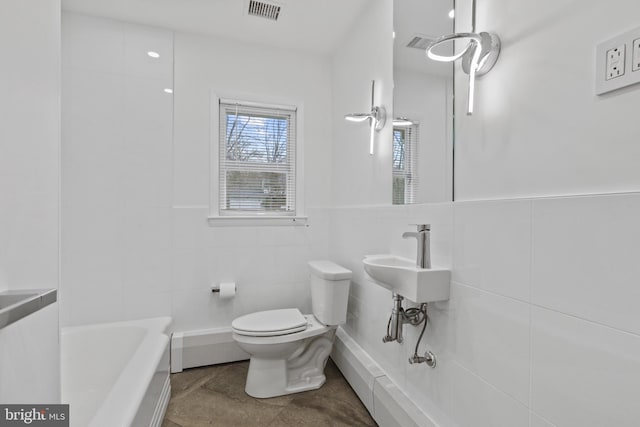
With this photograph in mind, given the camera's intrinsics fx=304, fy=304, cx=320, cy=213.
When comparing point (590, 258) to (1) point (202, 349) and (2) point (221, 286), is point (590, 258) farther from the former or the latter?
(1) point (202, 349)

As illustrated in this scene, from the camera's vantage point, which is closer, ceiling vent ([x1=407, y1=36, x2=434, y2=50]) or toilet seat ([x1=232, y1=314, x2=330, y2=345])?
ceiling vent ([x1=407, y1=36, x2=434, y2=50])

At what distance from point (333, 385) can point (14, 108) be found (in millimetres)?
2149

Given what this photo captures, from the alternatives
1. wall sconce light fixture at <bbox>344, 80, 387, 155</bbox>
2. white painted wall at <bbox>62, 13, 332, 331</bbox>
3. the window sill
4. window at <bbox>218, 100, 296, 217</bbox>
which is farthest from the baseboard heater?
wall sconce light fixture at <bbox>344, 80, 387, 155</bbox>

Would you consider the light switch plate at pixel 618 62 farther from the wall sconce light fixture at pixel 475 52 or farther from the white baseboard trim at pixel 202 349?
the white baseboard trim at pixel 202 349

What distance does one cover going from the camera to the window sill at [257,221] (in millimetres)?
2398

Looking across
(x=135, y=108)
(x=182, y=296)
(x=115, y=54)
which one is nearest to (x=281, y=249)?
(x=182, y=296)

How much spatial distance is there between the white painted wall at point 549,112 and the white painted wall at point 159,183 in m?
1.68

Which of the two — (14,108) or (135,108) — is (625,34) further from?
(135,108)

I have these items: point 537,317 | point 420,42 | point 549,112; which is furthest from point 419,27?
point 537,317

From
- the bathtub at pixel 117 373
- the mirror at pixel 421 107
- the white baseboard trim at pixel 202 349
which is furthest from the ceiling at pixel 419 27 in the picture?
the white baseboard trim at pixel 202 349

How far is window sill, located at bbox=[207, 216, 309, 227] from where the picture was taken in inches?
94.4

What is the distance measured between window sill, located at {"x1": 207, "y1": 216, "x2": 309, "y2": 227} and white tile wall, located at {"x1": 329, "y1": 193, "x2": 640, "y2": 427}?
130 centimetres

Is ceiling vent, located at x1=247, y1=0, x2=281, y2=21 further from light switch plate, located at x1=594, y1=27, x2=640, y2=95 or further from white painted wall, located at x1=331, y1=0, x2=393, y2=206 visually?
light switch plate, located at x1=594, y1=27, x2=640, y2=95

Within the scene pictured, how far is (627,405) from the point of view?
0.73 meters
